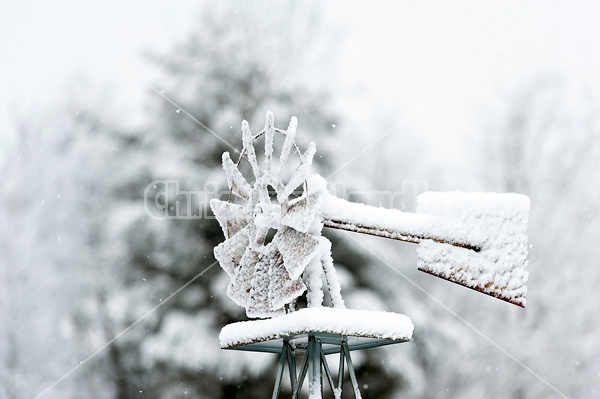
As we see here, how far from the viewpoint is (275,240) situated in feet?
9.91

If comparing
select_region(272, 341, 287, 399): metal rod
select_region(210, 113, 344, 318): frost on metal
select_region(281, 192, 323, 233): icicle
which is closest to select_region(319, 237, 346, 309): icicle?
select_region(210, 113, 344, 318): frost on metal

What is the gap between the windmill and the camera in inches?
113

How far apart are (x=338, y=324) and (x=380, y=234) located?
0.41 metres

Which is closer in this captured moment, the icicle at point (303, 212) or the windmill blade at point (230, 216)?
the icicle at point (303, 212)

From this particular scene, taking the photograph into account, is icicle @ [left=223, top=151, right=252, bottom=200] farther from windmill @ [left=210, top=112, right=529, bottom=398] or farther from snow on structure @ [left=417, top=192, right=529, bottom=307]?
snow on structure @ [left=417, top=192, right=529, bottom=307]

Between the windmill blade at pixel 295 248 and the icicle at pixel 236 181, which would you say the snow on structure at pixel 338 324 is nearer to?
the windmill blade at pixel 295 248

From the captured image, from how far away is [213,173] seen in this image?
8578mm

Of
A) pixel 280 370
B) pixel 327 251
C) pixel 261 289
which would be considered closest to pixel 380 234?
pixel 327 251

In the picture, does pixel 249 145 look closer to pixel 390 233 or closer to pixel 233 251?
pixel 233 251

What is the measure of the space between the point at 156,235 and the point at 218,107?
168 cm

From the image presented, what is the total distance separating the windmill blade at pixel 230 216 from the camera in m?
3.21

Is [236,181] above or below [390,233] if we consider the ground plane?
above

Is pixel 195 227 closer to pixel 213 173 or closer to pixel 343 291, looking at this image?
pixel 213 173

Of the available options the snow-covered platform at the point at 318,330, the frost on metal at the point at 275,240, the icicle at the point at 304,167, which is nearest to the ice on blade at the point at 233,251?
the frost on metal at the point at 275,240
